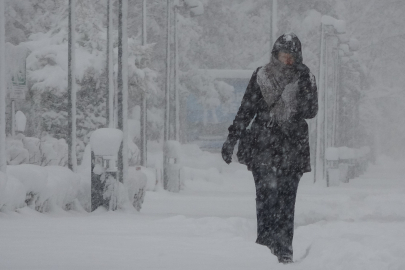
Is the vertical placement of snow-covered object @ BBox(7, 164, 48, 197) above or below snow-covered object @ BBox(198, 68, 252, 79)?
below

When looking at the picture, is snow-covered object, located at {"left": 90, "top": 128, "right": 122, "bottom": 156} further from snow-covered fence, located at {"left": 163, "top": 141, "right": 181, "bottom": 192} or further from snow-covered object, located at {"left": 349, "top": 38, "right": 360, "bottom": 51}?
snow-covered object, located at {"left": 349, "top": 38, "right": 360, "bottom": 51}

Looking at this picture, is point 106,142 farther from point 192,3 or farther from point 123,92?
point 192,3

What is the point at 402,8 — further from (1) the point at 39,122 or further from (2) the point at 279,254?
(2) the point at 279,254

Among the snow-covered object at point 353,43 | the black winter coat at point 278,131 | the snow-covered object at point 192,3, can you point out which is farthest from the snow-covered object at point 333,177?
the black winter coat at point 278,131

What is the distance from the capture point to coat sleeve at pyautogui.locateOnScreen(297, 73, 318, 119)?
7641mm

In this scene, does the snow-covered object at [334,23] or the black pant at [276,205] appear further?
the snow-covered object at [334,23]

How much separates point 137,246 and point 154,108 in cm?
4176

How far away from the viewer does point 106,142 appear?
13953 mm

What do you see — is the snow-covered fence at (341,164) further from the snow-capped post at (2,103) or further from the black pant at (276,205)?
the black pant at (276,205)

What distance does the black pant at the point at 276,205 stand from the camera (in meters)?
7.75

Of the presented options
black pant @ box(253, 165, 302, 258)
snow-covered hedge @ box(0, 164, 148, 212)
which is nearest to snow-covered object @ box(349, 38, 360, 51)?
snow-covered hedge @ box(0, 164, 148, 212)

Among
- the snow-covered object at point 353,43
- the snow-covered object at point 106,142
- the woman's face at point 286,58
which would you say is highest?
the snow-covered object at point 353,43

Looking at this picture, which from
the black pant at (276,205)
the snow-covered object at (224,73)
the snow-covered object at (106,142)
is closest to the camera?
A: the black pant at (276,205)

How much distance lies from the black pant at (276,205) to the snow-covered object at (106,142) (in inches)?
247
